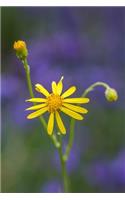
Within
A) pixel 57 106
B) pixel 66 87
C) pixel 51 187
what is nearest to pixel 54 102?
pixel 57 106

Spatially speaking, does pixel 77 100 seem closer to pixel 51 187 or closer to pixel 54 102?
pixel 54 102

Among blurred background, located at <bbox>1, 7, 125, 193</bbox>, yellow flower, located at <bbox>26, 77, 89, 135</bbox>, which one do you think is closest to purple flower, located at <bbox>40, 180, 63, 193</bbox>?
blurred background, located at <bbox>1, 7, 125, 193</bbox>

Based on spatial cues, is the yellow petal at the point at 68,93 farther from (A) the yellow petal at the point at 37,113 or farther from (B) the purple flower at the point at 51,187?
(B) the purple flower at the point at 51,187

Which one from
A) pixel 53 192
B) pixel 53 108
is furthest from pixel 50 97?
pixel 53 192

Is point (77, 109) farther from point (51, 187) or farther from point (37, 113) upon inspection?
point (51, 187)

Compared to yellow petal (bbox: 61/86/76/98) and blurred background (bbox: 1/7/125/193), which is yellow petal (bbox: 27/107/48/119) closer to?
yellow petal (bbox: 61/86/76/98)

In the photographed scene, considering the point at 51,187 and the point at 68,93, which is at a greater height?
the point at 68,93

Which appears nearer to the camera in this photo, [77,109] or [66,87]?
[77,109]
